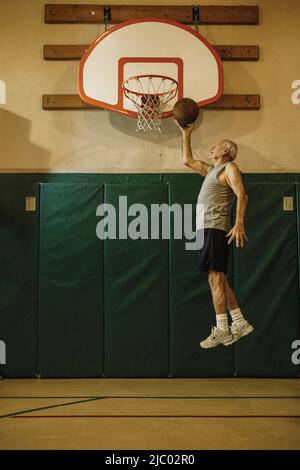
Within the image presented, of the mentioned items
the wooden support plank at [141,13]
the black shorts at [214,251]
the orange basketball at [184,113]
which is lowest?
the black shorts at [214,251]

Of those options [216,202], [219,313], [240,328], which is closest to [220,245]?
[216,202]

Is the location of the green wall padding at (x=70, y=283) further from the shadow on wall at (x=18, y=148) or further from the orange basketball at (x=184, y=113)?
the orange basketball at (x=184, y=113)

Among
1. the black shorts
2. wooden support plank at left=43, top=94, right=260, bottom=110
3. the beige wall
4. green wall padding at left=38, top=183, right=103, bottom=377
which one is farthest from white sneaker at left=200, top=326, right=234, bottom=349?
wooden support plank at left=43, top=94, right=260, bottom=110

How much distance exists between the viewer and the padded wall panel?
671 centimetres

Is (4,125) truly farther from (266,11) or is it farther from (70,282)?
(266,11)

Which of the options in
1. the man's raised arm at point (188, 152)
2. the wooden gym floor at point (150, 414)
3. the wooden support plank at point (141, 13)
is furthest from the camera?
the wooden support plank at point (141, 13)

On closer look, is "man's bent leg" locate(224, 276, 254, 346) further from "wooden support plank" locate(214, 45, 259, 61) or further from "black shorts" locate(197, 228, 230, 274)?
"wooden support plank" locate(214, 45, 259, 61)

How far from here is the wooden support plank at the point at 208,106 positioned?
7234mm

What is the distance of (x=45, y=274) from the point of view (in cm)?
684

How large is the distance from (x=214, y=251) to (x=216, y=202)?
1.21 feet

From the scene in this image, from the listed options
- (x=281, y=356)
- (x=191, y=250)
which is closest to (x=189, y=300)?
(x=191, y=250)

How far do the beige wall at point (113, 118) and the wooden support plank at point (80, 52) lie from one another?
0.09m

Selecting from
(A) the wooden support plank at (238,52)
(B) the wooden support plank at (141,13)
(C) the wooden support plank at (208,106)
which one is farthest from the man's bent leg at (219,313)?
(B) the wooden support plank at (141,13)
